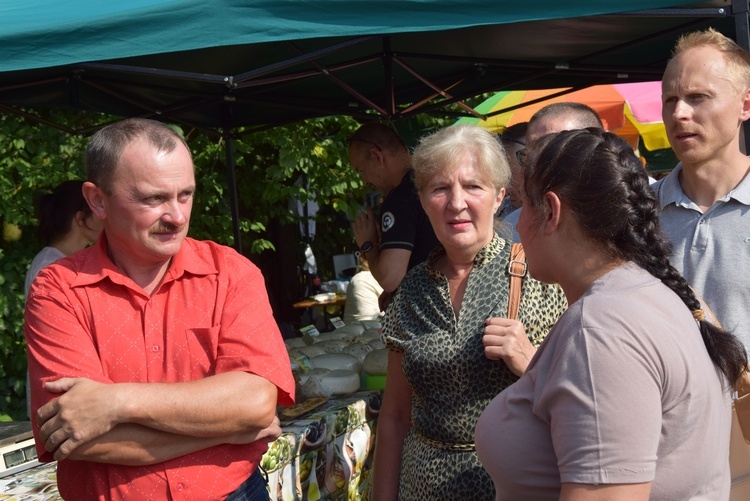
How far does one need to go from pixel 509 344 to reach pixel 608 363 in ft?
2.75

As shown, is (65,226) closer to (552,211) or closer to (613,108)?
(552,211)

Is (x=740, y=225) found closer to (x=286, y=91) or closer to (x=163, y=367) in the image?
(x=163, y=367)

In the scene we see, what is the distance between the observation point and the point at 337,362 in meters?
3.44

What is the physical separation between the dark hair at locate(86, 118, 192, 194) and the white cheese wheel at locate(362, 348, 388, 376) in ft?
5.48

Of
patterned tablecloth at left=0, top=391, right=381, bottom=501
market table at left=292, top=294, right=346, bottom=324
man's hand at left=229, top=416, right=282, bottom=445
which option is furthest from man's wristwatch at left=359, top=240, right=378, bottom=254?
market table at left=292, top=294, right=346, bottom=324

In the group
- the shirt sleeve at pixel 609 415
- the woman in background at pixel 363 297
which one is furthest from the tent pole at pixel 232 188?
A: the shirt sleeve at pixel 609 415

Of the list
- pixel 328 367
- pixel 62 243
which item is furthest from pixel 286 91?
pixel 328 367

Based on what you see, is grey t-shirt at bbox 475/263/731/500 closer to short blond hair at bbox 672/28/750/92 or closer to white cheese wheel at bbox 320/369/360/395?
short blond hair at bbox 672/28/750/92

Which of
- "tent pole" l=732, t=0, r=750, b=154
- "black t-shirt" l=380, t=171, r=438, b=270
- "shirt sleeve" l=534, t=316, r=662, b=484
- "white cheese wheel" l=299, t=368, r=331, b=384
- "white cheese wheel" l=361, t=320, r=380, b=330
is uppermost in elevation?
"tent pole" l=732, t=0, r=750, b=154

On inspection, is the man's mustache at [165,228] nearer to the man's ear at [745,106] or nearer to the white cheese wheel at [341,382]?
the white cheese wheel at [341,382]

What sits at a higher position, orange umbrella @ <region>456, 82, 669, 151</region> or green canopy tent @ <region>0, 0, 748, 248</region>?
green canopy tent @ <region>0, 0, 748, 248</region>

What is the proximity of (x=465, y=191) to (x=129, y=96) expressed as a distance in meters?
3.07

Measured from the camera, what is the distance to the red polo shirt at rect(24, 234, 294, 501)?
1.85 m

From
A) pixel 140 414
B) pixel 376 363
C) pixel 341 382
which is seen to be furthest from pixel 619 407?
pixel 376 363
